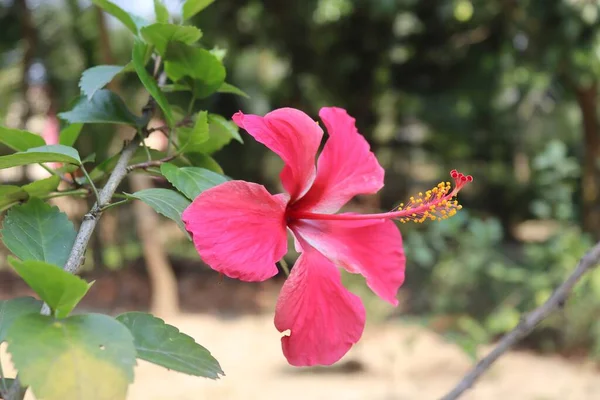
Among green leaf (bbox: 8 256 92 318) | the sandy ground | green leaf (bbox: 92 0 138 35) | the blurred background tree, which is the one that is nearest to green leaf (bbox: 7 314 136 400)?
green leaf (bbox: 8 256 92 318)

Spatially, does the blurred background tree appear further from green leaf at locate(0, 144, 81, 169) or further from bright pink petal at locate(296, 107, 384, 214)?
green leaf at locate(0, 144, 81, 169)

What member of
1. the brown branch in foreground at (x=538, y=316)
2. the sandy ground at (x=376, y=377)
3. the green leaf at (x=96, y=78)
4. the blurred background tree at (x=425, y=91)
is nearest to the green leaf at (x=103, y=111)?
the green leaf at (x=96, y=78)

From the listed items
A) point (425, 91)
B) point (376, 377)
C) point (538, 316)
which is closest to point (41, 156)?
point (538, 316)

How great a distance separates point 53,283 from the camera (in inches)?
10.9

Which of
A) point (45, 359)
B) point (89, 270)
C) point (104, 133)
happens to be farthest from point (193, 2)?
point (89, 270)

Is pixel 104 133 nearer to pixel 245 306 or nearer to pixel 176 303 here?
pixel 176 303

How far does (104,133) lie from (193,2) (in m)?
3.30

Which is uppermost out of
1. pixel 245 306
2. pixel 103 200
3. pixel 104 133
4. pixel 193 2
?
pixel 193 2

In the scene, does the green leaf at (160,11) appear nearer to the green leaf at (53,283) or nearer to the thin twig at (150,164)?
the thin twig at (150,164)

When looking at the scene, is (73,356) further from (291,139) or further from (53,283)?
(291,139)

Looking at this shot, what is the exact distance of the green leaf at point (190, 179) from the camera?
0.36 m

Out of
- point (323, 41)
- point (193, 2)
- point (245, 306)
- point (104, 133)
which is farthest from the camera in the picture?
point (323, 41)

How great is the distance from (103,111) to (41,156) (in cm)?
9

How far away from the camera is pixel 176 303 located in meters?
4.00
